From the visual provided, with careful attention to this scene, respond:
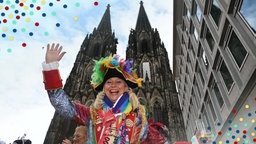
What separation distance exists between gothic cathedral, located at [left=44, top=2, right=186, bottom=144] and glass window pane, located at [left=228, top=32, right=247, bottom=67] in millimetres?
12302

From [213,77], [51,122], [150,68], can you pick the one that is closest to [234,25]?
[213,77]

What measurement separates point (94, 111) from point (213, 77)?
1014 centimetres

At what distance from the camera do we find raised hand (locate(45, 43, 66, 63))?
81.1 inches

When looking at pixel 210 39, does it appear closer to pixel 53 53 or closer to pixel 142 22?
pixel 53 53

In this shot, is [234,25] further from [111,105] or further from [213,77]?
[111,105]

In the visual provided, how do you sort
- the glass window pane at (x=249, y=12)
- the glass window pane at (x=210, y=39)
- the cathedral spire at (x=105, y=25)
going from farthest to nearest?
the cathedral spire at (x=105, y=25) < the glass window pane at (x=210, y=39) < the glass window pane at (x=249, y=12)

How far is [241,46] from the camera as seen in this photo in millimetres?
8156

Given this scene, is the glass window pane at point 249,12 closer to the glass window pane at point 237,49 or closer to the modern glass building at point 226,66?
the modern glass building at point 226,66

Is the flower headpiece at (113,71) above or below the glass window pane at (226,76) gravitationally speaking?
below

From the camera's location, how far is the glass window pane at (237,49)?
8.13m

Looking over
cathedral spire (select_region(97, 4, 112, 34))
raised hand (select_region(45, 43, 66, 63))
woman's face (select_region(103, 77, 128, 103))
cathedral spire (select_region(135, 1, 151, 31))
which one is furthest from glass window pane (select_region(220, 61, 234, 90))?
cathedral spire (select_region(97, 4, 112, 34))

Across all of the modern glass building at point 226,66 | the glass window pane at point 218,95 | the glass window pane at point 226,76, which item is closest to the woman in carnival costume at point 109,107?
the modern glass building at point 226,66

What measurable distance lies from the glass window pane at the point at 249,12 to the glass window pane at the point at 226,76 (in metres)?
2.70

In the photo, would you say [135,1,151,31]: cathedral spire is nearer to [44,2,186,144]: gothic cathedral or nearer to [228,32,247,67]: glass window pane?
[44,2,186,144]: gothic cathedral
